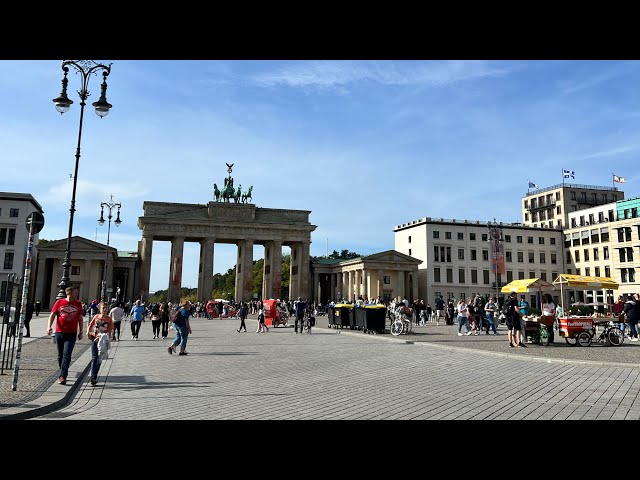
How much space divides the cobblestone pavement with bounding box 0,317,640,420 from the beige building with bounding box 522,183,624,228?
84498 millimetres

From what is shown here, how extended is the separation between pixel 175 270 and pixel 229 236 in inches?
394

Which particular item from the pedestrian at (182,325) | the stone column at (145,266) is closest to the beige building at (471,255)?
the stone column at (145,266)

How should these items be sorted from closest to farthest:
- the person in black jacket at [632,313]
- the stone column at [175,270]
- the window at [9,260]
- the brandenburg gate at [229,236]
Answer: the person in black jacket at [632,313] < the window at [9,260] < the stone column at [175,270] < the brandenburg gate at [229,236]

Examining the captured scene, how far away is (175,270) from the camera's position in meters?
76.5

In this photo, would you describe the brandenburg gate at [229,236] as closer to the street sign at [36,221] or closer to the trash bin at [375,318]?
the trash bin at [375,318]

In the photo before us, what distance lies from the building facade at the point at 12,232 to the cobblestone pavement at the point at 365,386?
66.8m

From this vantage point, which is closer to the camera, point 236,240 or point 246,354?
point 246,354

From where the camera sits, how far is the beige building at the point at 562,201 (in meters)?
92.9
